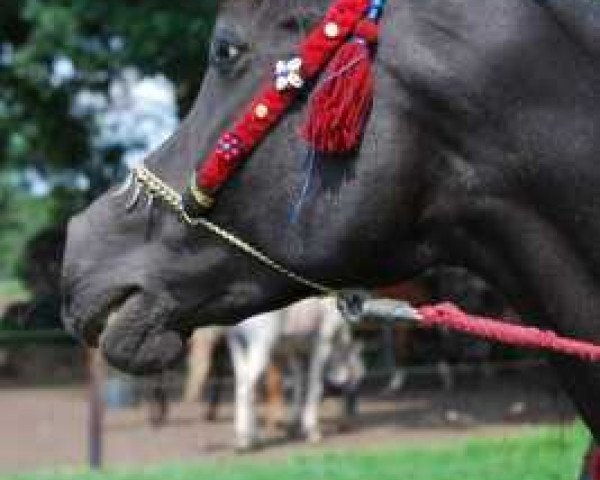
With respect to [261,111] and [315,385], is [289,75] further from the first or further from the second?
[315,385]

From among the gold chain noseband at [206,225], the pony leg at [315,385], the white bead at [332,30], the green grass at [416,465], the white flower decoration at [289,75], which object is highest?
the white bead at [332,30]

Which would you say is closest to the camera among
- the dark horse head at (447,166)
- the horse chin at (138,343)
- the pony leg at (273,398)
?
the dark horse head at (447,166)

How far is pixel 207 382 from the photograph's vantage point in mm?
16938

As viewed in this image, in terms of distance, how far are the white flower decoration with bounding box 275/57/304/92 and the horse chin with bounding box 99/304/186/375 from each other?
602 millimetres

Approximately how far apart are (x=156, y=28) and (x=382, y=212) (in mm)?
9866

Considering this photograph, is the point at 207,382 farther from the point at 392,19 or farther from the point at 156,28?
the point at 392,19

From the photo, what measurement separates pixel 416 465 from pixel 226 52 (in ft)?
27.1

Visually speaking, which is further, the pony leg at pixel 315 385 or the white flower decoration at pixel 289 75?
the pony leg at pixel 315 385

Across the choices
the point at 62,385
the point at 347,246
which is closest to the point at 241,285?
the point at 347,246

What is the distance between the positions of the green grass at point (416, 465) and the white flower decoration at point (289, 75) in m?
6.21

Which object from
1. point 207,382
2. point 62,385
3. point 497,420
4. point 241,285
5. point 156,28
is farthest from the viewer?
point 62,385

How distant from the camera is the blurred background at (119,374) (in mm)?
12273

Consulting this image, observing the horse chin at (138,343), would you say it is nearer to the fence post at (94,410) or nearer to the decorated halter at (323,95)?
the decorated halter at (323,95)

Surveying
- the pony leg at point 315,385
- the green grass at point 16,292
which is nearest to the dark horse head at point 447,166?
the pony leg at point 315,385
